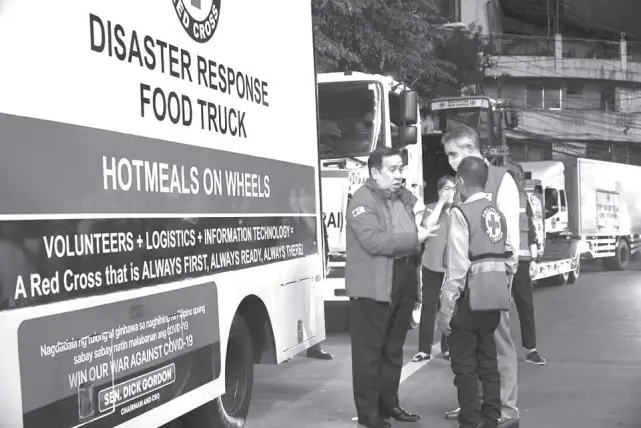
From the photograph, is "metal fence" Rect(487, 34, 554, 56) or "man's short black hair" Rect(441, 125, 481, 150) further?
"metal fence" Rect(487, 34, 554, 56)

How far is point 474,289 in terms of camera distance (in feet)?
20.6

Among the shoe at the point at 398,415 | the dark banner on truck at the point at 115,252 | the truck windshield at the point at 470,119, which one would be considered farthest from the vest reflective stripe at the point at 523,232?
the truck windshield at the point at 470,119

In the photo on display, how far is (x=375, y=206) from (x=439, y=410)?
1.87 meters

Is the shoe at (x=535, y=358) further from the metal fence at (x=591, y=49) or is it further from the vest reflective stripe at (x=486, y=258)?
the metal fence at (x=591, y=49)

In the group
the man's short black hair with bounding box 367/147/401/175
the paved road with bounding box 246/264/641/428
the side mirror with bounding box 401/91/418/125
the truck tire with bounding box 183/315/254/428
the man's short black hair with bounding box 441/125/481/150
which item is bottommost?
the paved road with bounding box 246/264/641/428

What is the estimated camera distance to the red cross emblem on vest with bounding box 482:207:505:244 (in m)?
6.32

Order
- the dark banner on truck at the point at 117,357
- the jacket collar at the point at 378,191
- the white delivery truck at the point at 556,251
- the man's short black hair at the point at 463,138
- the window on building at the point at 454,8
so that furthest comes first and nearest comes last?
the window on building at the point at 454,8 → the white delivery truck at the point at 556,251 → the jacket collar at the point at 378,191 → the man's short black hair at the point at 463,138 → the dark banner on truck at the point at 117,357

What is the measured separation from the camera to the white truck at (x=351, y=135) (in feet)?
40.1

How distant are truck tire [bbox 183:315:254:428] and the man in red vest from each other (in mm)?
1295

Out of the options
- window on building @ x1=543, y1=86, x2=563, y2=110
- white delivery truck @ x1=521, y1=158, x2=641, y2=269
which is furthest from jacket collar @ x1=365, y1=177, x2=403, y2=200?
window on building @ x1=543, y1=86, x2=563, y2=110

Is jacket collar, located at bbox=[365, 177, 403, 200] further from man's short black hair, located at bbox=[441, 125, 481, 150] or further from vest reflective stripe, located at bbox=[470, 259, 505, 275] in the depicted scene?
vest reflective stripe, located at bbox=[470, 259, 505, 275]

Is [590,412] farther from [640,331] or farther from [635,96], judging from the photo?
[635,96]

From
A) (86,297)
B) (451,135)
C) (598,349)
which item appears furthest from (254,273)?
(598,349)

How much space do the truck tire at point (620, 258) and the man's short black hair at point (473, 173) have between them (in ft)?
70.5
